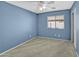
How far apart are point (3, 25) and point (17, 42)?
56.9 inches

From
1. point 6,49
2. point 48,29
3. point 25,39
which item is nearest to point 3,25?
point 6,49

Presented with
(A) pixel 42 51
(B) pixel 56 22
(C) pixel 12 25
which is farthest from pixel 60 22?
(C) pixel 12 25

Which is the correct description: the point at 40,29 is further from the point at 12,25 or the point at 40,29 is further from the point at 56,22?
the point at 12,25

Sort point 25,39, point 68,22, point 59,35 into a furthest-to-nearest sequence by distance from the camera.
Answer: point 59,35 → point 68,22 → point 25,39

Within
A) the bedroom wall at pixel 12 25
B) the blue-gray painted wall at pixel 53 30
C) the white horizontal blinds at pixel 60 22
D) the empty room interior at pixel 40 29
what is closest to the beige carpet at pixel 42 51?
the empty room interior at pixel 40 29

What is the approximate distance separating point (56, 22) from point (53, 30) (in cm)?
67

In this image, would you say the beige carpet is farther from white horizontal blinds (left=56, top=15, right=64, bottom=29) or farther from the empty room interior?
white horizontal blinds (left=56, top=15, right=64, bottom=29)

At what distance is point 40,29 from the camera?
758cm

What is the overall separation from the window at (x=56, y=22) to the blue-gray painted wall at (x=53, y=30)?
247 mm

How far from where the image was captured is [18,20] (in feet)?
16.0

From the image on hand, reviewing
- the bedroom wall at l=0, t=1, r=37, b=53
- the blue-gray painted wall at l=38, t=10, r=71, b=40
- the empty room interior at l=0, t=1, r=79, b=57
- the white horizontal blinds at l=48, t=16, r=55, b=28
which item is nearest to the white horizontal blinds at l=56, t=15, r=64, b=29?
the empty room interior at l=0, t=1, r=79, b=57

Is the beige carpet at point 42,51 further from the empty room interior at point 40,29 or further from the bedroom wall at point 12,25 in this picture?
the bedroom wall at point 12,25

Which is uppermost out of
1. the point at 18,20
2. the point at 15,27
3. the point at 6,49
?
the point at 18,20

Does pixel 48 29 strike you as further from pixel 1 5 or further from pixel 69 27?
pixel 1 5
